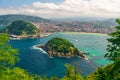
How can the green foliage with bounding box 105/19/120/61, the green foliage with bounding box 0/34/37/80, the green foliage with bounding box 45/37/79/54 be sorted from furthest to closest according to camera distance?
the green foliage with bounding box 45/37/79/54 < the green foliage with bounding box 105/19/120/61 < the green foliage with bounding box 0/34/37/80

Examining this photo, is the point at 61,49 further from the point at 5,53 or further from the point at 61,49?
the point at 5,53

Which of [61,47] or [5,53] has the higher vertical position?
[5,53]

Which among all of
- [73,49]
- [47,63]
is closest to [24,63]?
[47,63]

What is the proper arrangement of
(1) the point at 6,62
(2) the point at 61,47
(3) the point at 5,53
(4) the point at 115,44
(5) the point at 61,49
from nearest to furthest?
(3) the point at 5,53 < (1) the point at 6,62 < (4) the point at 115,44 < (5) the point at 61,49 < (2) the point at 61,47

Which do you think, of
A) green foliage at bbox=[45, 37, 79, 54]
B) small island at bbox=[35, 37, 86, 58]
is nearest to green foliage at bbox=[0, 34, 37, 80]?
small island at bbox=[35, 37, 86, 58]

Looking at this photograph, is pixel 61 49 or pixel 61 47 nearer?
pixel 61 49

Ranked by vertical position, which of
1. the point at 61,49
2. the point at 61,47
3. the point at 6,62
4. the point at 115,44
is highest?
the point at 115,44

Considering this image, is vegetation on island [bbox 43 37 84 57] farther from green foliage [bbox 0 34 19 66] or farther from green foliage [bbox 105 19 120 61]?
green foliage [bbox 0 34 19 66]

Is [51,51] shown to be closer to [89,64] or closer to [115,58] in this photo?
[89,64]

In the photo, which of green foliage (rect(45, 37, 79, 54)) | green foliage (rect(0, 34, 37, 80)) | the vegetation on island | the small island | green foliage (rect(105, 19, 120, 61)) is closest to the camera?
green foliage (rect(0, 34, 37, 80))

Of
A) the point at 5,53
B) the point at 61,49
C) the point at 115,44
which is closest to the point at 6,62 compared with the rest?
the point at 5,53

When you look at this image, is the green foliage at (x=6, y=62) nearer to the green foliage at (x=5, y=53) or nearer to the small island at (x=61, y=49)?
the green foliage at (x=5, y=53)
